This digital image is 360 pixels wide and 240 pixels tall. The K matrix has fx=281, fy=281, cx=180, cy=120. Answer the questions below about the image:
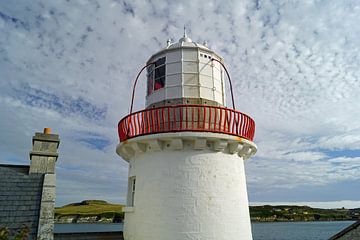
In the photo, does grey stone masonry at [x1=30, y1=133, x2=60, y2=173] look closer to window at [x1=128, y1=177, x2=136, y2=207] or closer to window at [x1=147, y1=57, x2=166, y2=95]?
window at [x1=128, y1=177, x2=136, y2=207]

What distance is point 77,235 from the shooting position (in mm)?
7488

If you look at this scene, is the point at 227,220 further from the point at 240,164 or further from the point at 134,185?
the point at 134,185

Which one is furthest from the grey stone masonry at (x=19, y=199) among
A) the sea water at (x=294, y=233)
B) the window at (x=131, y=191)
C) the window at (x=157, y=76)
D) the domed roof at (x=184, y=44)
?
the sea water at (x=294, y=233)

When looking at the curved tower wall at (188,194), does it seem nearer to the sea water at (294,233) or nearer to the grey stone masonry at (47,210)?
the grey stone masonry at (47,210)

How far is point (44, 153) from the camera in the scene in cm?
551

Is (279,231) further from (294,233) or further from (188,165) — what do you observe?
(188,165)

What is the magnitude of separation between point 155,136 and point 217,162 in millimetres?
1543

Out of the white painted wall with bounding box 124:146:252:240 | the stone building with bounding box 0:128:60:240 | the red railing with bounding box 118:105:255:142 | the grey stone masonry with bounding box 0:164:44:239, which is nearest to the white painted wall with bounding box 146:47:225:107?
the red railing with bounding box 118:105:255:142

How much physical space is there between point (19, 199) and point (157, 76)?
14.3 feet

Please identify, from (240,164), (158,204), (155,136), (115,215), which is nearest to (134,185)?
(158,204)

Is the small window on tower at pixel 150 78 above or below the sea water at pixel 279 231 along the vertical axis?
above

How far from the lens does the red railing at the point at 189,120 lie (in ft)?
20.4

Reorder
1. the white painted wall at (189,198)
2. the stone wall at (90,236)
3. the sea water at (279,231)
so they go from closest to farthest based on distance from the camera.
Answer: the white painted wall at (189,198) < the stone wall at (90,236) < the sea water at (279,231)

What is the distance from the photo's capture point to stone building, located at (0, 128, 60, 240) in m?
4.23
